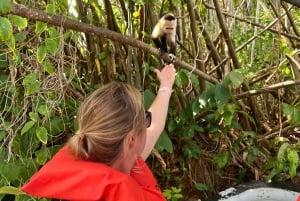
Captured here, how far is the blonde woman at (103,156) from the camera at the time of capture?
43.3 inches

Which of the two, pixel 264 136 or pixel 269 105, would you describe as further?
pixel 269 105

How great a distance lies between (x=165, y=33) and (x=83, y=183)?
6.16ft

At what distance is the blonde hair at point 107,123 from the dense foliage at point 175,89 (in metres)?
0.52

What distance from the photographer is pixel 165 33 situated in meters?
2.88

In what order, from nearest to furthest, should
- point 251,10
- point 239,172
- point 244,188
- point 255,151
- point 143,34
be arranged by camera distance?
point 244,188 < point 143,34 < point 255,151 < point 239,172 < point 251,10

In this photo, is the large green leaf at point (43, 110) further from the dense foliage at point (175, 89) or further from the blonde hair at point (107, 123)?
the blonde hair at point (107, 123)

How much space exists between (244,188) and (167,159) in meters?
0.87

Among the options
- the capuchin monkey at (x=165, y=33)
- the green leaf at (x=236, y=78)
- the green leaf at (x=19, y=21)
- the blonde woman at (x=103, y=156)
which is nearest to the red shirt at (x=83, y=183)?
the blonde woman at (x=103, y=156)

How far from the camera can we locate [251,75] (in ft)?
11.1

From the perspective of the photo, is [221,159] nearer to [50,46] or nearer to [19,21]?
[50,46]

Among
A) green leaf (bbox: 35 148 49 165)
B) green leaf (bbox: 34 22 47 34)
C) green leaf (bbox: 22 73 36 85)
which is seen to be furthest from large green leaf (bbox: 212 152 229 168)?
green leaf (bbox: 34 22 47 34)

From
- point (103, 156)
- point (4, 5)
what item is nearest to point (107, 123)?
point (103, 156)

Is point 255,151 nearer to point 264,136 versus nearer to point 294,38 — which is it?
point 264,136

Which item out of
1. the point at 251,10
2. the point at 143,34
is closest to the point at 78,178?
the point at 143,34
